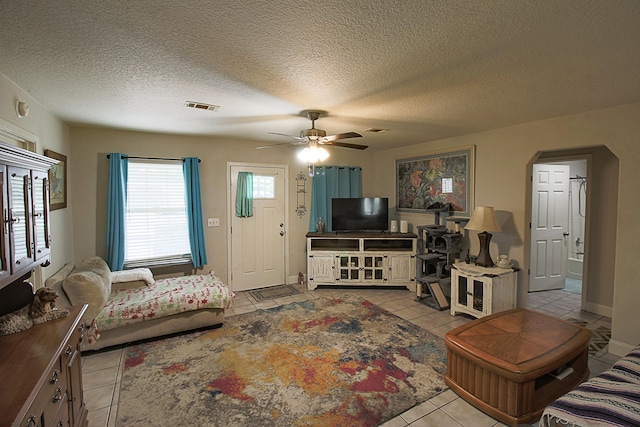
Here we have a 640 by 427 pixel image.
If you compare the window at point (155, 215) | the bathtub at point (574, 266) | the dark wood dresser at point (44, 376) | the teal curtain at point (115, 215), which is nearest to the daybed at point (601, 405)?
the dark wood dresser at point (44, 376)

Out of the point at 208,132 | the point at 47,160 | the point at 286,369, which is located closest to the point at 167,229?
the point at 208,132

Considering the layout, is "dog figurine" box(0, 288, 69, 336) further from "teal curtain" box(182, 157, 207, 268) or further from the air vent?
"teal curtain" box(182, 157, 207, 268)

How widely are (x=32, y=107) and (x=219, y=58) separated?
200 centimetres

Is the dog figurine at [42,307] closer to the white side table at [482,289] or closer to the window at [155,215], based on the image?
the window at [155,215]

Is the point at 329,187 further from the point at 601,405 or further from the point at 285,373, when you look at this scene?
the point at 601,405

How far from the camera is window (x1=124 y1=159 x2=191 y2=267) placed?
4.14 meters

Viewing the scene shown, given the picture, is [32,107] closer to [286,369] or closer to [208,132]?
[208,132]

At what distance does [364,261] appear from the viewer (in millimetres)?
5043

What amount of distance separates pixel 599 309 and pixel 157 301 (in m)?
5.50

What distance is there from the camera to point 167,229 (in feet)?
14.3

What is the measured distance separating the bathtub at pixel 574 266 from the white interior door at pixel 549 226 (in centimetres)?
74

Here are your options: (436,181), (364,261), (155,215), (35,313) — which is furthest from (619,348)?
(155,215)

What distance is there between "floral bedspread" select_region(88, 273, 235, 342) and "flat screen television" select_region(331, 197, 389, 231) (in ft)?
7.63

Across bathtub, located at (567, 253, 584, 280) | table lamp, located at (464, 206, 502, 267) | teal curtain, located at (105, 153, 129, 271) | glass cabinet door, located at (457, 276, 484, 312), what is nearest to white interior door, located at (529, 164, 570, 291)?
bathtub, located at (567, 253, 584, 280)
